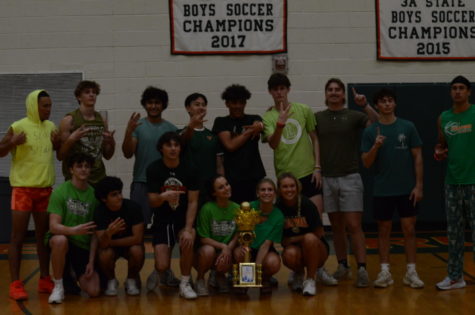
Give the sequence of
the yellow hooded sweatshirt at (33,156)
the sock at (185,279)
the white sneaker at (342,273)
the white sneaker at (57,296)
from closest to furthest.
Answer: the white sneaker at (57,296), the sock at (185,279), the yellow hooded sweatshirt at (33,156), the white sneaker at (342,273)

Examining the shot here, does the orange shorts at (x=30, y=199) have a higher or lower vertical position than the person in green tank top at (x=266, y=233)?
higher

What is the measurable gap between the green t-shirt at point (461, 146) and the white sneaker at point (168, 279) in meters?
2.40

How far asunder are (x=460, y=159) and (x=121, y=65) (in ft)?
15.3

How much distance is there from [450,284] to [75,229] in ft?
9.66

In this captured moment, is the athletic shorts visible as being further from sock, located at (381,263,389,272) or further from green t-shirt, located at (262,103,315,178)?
sock, located at (381,263,389,272)

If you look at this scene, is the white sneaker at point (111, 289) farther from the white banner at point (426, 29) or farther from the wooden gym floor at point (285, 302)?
the white banner at point (426, 29)

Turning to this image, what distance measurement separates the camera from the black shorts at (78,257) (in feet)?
18.3

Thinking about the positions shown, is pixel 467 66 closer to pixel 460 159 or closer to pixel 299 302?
pixel 460 159

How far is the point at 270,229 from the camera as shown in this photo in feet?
18.2

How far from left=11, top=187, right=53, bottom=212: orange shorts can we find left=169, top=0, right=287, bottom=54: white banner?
3474 millimetres

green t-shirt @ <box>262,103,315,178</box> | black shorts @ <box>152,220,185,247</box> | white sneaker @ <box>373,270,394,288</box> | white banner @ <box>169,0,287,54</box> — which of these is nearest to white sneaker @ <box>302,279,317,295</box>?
white sneaker @ <box>373,270,394,288</box>

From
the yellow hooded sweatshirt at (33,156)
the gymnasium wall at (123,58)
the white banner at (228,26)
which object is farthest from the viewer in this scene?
the gymnasium wall at (123,58)

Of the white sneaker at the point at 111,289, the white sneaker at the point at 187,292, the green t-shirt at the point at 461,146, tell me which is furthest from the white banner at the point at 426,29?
the white sneaker at the point at 111,289

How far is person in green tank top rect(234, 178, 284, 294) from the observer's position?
5.50 meters
